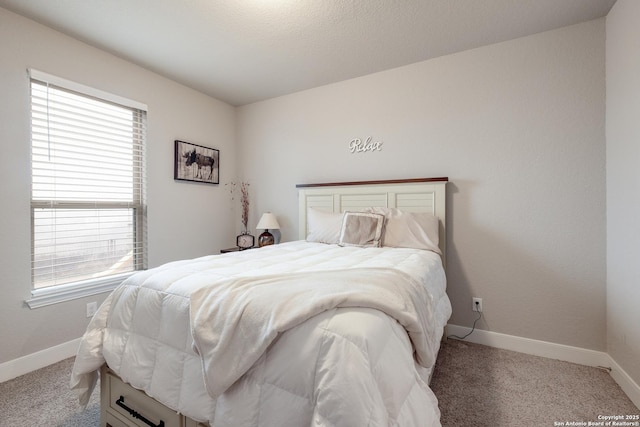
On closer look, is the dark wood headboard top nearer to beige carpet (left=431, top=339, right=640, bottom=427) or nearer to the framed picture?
the framed picture

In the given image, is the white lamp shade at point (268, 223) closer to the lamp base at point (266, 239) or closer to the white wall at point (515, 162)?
the lamp base at point (266, 239)

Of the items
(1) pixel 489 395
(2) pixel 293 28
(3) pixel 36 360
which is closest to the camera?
(1) pixel 489 395

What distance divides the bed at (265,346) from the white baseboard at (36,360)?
102cm

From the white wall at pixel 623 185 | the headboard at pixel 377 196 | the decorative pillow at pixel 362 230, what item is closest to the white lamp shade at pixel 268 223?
the headboard at pixel 377 196

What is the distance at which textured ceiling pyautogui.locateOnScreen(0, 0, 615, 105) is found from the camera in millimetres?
1934

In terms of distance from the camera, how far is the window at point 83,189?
2154mm

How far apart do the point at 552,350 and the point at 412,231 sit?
1.39m

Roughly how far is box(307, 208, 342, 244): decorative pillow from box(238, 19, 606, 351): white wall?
22.3 inches

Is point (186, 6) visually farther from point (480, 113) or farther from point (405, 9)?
point (480, 113)

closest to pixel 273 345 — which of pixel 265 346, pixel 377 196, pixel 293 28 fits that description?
pixel 265 346

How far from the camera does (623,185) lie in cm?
181

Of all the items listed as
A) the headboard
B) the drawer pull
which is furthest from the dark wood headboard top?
the drawer pull

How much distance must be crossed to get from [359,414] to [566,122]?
8.49ft

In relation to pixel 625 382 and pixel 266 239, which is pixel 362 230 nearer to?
pixel 266 239
